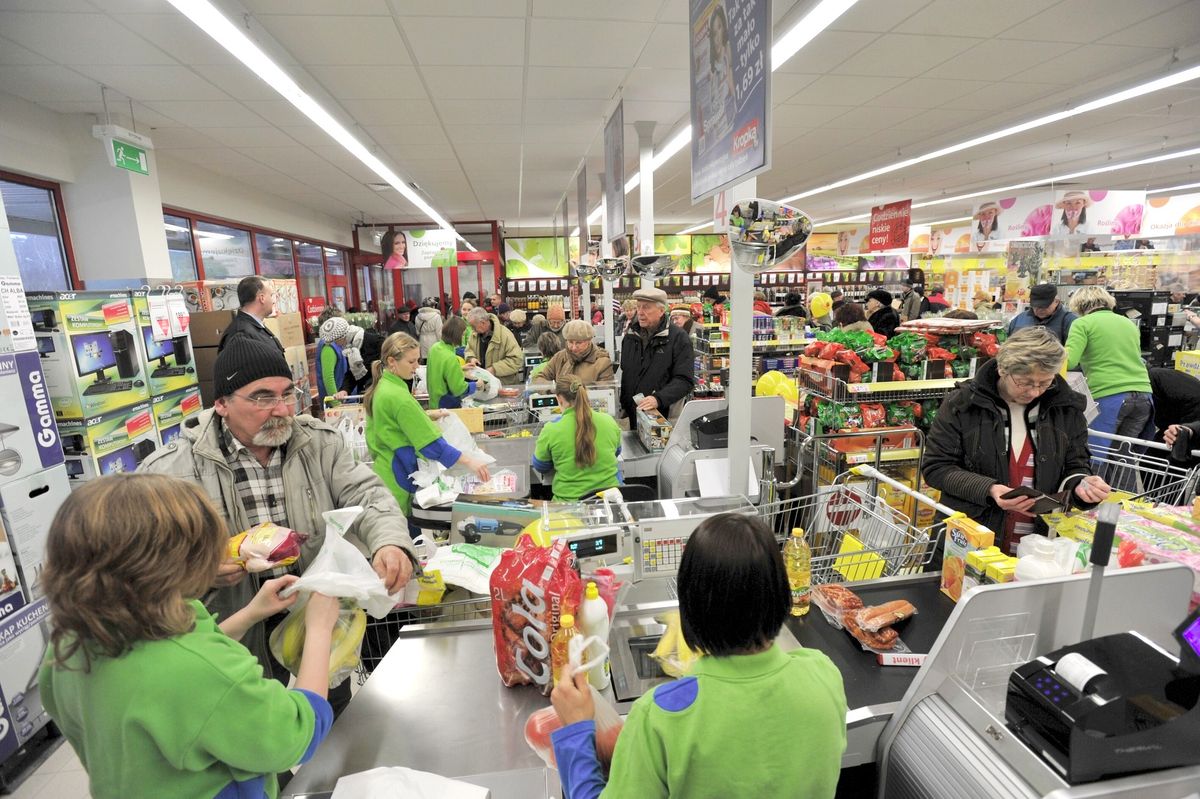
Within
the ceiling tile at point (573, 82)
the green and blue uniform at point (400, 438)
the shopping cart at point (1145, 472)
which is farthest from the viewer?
the ceiling tile at point (573, 82)

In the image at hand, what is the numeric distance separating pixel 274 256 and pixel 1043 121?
12914mm

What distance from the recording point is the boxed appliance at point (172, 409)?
4996 mm

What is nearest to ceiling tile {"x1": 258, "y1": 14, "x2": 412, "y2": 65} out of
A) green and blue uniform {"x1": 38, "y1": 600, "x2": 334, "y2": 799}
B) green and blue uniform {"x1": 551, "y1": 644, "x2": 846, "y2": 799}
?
green and blue uniform {"x1": 38, "y1": 600, "x2": 334, "y2": 799}

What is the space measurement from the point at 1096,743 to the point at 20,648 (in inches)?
170

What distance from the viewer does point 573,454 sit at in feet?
11.7

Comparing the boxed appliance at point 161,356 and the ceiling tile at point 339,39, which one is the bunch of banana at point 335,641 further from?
the boxed appliance at point 161,356

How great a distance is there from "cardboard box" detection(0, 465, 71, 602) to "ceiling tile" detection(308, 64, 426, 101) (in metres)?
3.93

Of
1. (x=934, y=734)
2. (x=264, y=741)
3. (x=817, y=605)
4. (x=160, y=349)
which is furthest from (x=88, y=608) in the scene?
(x=160, y=349)

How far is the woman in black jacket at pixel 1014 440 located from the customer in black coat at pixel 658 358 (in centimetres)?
264

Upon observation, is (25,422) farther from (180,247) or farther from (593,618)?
(180,247)

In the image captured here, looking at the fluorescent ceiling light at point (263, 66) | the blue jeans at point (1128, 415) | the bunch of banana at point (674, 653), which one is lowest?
the blue jeans at point (1128, 415)

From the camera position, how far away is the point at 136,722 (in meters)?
1.03

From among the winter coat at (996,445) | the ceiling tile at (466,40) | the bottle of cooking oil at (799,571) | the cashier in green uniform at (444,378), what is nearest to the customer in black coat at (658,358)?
the cashier in green uniform at (444,378)

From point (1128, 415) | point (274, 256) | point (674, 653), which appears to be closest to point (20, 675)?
point (674, 653)
